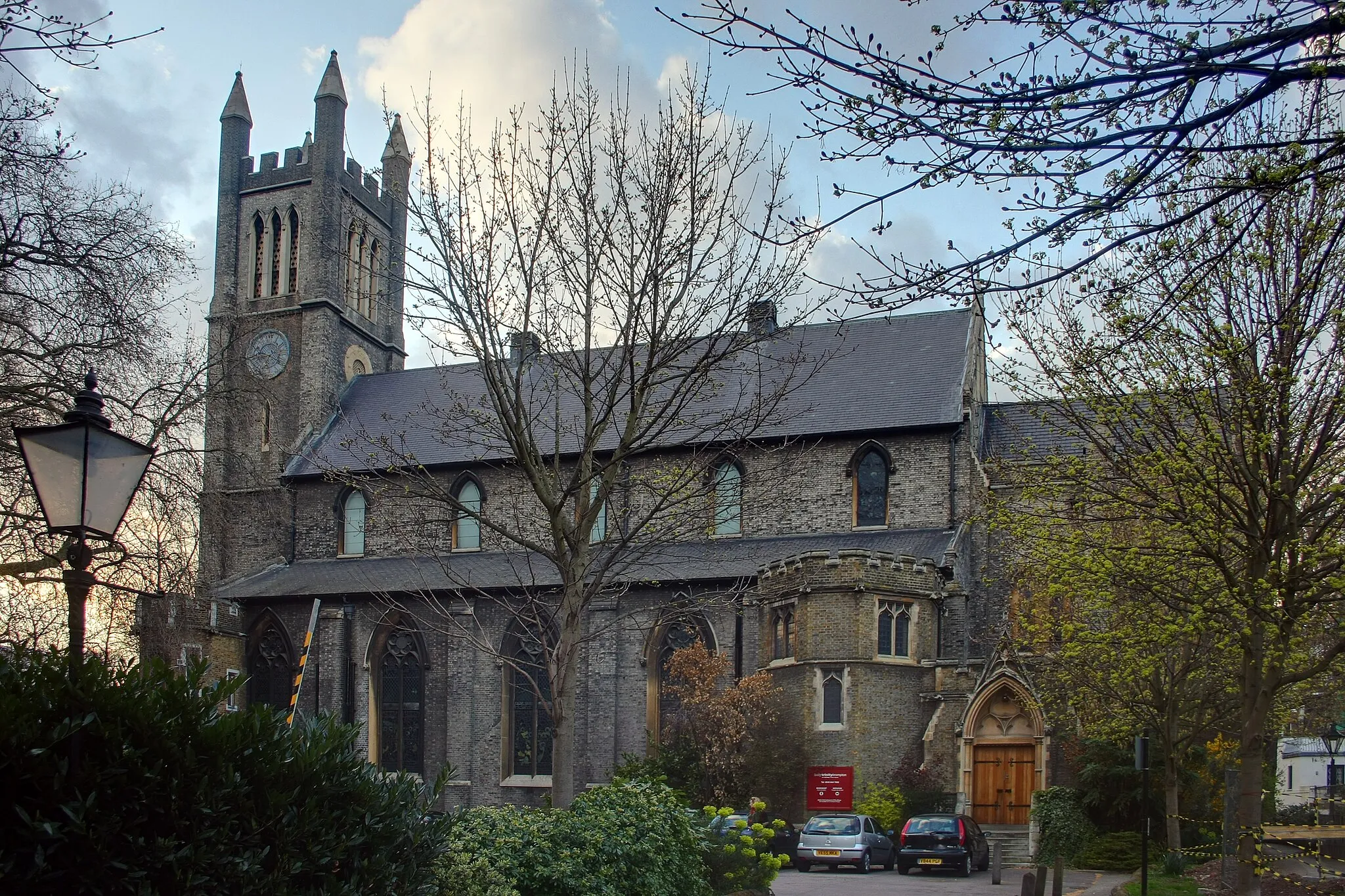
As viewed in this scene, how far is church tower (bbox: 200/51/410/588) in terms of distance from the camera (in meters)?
40.5

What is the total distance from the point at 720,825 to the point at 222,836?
10827 mm

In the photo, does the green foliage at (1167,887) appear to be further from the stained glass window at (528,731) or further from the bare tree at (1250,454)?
the stained glass window at (528,731)

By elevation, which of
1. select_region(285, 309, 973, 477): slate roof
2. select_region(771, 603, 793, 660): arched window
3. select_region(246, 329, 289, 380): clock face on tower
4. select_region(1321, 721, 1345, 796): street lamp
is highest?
select_region(246, 329, 289, 380): clock face on tower

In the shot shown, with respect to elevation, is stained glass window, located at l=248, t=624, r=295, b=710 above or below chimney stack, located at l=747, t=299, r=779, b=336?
below

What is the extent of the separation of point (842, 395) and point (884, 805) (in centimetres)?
1213

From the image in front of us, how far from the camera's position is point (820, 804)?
2817cm

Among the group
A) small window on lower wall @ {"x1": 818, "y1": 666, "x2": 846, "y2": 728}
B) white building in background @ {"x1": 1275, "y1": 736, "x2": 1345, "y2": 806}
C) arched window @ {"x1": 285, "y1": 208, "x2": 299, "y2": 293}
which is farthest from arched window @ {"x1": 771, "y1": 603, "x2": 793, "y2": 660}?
white building in background @ {"x1": 1275, "y1": 736, "x2": 1345, "y2": 806}

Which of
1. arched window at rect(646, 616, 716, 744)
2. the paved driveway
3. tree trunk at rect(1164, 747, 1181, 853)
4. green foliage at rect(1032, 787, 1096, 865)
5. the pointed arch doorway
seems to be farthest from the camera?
arched window at rect(646, 616, 716, 744)

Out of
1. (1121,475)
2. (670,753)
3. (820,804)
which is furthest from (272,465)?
(1121,475)

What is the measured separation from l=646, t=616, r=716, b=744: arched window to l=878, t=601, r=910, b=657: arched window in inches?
191

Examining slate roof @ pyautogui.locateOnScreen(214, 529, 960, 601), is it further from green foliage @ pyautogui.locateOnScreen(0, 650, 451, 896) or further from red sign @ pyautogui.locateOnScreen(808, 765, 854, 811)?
green foliage @ pyautogui.locateOnScreen(0, 650, 451, 896)

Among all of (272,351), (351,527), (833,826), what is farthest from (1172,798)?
(272,351)

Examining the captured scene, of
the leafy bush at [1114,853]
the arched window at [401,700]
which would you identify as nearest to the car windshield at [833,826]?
the leafy bush at [1114,853]

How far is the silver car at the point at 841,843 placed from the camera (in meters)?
24.0
